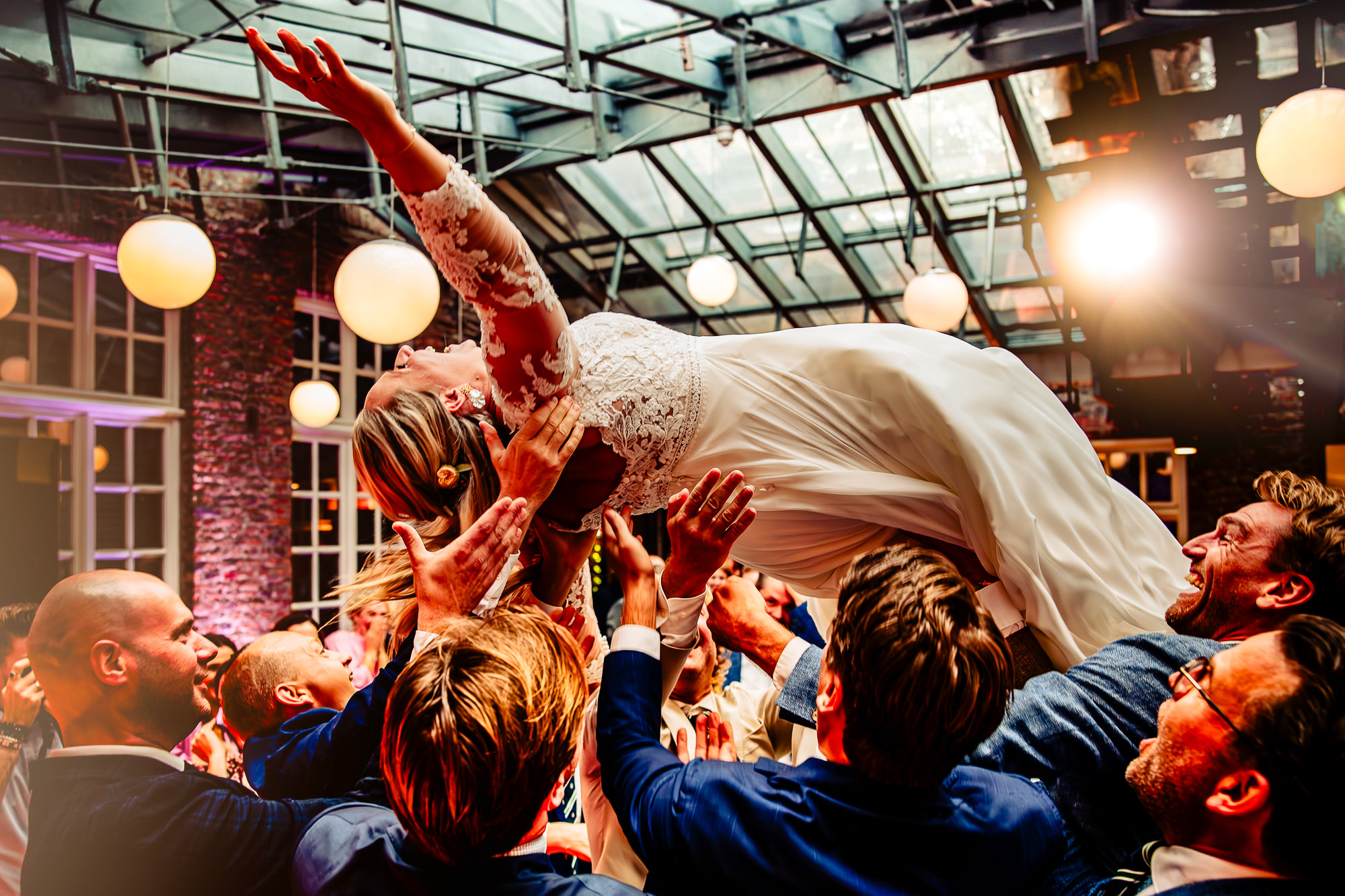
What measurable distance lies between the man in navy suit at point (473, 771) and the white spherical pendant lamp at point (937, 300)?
453 centimetres

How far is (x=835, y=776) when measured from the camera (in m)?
1.17

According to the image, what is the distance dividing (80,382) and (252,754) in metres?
4.95

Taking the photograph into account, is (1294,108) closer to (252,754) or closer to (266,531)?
(252,754)

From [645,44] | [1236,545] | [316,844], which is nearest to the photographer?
[316,844]

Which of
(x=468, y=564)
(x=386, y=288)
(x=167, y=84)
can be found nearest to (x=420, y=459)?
(x=468, y=564)

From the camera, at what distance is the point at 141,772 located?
1.77m

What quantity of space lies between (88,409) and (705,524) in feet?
19.2

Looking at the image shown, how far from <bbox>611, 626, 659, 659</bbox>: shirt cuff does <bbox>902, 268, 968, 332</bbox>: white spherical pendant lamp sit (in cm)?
437

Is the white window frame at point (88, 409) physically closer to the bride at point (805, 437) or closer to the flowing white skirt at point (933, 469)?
the bride at point (805, 437)

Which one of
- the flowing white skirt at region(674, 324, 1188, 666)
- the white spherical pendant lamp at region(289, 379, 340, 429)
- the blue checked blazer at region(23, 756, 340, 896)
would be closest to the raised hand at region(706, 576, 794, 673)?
the flowing white skirt at region(674, 324, 1188, 666)

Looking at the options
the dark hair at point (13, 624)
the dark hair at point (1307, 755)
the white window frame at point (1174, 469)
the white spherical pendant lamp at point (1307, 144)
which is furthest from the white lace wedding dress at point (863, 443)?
the white window frame at point (1174, 469)

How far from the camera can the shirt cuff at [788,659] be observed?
5.33ft

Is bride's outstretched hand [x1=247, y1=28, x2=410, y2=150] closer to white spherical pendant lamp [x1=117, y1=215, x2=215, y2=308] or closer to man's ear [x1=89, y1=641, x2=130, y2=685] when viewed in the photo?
man's ear [x1=89, y1=641, x2=130, y2=685]

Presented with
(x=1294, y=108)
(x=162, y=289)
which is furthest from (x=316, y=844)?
(x=1294, y=108)
